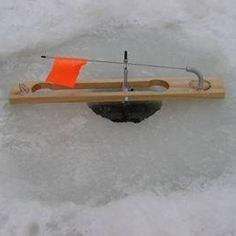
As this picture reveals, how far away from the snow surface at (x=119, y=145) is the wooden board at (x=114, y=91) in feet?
0.20

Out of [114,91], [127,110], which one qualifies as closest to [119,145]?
[127,110]

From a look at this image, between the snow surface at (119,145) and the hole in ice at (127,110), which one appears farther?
the hole in ice at (127,110)

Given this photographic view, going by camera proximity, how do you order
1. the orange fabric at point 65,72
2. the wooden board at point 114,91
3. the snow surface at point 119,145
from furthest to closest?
the wooden board at point 114,91 → the orange fabric at point 65,72 → the snow surface at point 119,145

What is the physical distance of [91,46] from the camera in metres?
2.45

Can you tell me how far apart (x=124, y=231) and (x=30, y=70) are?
1.10m

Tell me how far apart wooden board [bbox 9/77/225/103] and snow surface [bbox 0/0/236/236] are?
62mm

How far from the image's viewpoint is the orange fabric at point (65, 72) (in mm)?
1898

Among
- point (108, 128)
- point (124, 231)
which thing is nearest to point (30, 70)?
point (108, 128)

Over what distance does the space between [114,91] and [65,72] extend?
30cm

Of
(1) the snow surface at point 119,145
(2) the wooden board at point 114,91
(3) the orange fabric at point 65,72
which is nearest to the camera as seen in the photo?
(1) the snow surface at point 119,145

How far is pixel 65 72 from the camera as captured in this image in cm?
192

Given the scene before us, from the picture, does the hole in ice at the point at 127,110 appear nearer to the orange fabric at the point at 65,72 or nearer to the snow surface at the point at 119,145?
the snow surface at the point at 119,145

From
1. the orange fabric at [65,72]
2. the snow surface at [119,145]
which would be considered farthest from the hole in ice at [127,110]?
the orange fabric at [65,72]

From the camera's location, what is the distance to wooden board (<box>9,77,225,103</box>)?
200 cm
